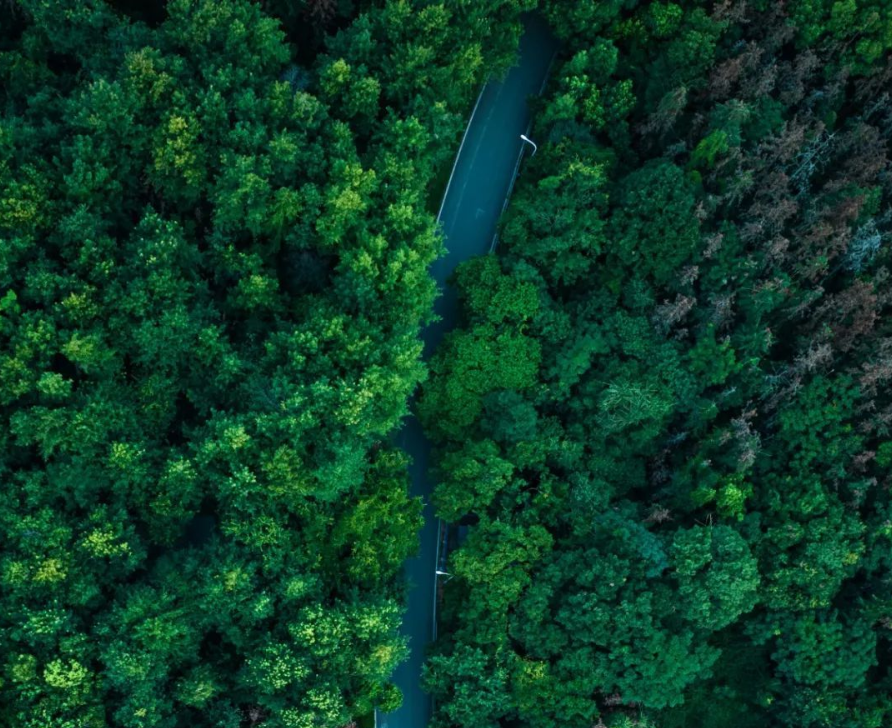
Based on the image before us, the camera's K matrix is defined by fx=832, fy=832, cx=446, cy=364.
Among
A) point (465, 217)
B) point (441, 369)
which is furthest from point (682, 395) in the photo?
point (465, 217)

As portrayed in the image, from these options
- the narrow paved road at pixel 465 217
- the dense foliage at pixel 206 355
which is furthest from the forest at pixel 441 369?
the narrow paved road at pixel 465 217

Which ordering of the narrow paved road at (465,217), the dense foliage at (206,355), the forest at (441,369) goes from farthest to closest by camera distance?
the narrow paved road at (465,217), the forest at (441,369), the dense foliage at (206,355)

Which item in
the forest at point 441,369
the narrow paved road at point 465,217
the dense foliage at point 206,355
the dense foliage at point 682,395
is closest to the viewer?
the dense foliage at point 206,355

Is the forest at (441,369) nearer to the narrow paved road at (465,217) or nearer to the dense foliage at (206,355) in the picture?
the dense foliage at (206,355)

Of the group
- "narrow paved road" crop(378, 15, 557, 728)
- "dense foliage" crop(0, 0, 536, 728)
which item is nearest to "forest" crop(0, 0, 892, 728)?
"dense foliage" crop(0, 0, 536, 728)

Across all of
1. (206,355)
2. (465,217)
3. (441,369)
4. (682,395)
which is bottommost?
(682,395)

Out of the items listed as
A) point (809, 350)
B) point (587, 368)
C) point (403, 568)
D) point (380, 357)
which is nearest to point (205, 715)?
point (403, 568)

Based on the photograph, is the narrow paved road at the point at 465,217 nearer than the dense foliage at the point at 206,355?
No

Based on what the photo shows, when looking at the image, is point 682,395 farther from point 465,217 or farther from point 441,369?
point 465,217
